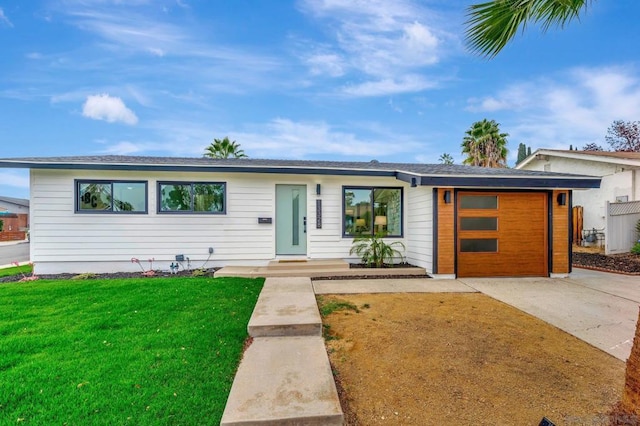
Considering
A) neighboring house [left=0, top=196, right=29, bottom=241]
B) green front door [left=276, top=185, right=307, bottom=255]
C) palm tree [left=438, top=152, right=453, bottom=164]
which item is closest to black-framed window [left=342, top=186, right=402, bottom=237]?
green front door [left=276, top=185, right=307, bottom=255]

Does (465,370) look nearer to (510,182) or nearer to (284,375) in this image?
(284,375)

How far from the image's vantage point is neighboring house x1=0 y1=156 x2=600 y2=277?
677 centimetres

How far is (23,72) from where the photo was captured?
34.2 ft

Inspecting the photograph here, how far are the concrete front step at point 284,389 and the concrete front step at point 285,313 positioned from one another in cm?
27

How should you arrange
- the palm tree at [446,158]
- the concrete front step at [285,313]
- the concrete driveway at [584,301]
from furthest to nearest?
the palm tree at [446,158], the concrete driveway at [584,301], the concrete front step at [285,313]

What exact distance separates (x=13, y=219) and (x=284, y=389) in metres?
37.4

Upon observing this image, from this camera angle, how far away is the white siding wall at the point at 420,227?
6812 mm

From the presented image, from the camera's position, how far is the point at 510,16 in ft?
9.13

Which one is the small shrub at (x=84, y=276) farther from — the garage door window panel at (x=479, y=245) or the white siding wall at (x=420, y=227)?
the garage door window panel at (x=479, y=245)

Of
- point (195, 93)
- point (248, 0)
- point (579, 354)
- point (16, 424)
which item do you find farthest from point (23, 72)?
point (579, 354)

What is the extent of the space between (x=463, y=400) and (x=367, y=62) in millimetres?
11364

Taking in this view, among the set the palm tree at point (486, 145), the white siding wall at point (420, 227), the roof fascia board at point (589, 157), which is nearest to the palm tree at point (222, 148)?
the white siding wall at point (420, 227)

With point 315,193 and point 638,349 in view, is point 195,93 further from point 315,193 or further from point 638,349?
point 638,349

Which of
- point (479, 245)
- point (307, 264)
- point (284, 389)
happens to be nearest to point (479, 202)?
point (479, 245)
